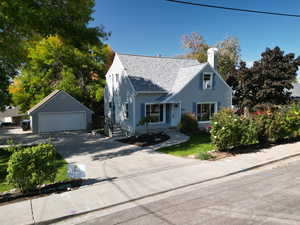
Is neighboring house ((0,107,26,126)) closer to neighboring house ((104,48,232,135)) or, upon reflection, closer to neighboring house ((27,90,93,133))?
neighboring house ((27,90,93,133))

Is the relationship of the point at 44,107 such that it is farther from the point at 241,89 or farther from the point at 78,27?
the point at 241,89

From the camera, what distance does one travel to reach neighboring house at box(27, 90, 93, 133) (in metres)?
20.9

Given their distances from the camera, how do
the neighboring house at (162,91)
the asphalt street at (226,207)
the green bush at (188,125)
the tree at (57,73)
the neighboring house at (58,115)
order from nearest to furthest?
the asphalt street at (226,207)
the green bush at (188,125)
the neighboring house at (162,91)
the neighboring house at (58,115)
the tree at (57,73)

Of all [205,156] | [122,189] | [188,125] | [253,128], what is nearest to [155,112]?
[188,125]

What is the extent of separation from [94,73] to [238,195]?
25.2m

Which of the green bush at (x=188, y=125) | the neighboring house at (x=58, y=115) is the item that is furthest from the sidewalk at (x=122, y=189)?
the neighboring house at (x=58, y=115)

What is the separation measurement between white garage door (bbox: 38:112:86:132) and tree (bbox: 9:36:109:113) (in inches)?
151

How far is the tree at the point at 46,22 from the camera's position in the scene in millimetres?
11109

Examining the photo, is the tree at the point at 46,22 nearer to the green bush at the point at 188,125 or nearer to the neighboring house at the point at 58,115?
the neighboring house at the point at 58,115

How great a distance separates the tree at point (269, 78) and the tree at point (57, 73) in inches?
662

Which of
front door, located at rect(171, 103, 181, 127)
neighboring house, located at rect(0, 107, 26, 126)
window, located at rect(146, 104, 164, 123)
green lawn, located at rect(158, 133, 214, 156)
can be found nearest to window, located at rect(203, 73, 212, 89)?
front door, located at rect(171, 103, 181, 127)

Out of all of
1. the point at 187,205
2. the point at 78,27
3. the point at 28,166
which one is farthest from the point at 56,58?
the point at 187,205

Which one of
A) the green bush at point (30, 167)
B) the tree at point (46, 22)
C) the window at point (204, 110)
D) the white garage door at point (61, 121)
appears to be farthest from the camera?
the white garage door at point (61, 121)

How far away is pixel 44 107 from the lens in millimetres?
20953
